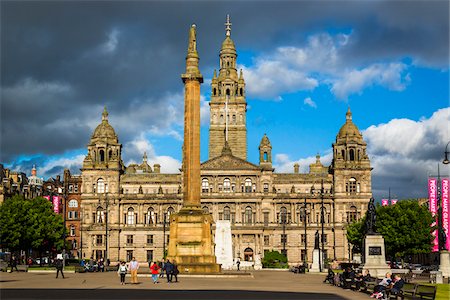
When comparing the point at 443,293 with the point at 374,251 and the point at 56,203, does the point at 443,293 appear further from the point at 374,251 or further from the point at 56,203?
the point at 56,203

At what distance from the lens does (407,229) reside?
109875 mm

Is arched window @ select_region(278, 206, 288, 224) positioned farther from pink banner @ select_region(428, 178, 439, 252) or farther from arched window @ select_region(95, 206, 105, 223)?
arched window @ select_region(95, 206, 105, 223)

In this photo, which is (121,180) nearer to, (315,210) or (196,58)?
(315,210)

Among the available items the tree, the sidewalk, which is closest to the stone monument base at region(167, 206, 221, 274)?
the sidewalk

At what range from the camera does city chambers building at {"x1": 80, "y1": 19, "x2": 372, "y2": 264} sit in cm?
14562

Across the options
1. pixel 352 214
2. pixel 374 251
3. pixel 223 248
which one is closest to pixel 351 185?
pixel 352 214

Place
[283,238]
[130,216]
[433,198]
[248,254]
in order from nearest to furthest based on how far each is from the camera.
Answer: [433,198]
[283,238]
[248,254]
[130,216]

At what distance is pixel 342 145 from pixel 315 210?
1424 cm

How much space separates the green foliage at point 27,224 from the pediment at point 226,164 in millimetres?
41450

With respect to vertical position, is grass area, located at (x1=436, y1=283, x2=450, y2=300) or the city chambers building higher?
the city chambers building

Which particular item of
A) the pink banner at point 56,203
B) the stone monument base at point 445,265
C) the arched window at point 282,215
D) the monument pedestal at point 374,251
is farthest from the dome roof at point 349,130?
the monument pedestal at point 374,251

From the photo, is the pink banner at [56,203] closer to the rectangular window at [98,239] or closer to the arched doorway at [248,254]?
the rectangular window at [98,239]

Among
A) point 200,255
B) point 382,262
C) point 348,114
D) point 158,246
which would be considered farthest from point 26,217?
point 348,114

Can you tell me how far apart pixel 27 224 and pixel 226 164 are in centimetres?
4975
